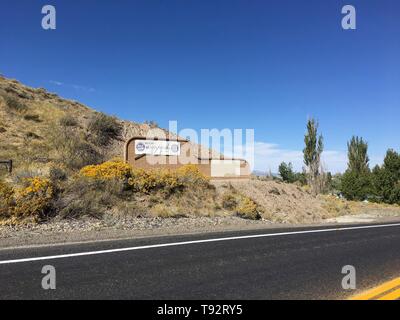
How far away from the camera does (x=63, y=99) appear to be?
130ft

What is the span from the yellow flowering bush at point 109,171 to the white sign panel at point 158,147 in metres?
8.76

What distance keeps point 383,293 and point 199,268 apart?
112 inches

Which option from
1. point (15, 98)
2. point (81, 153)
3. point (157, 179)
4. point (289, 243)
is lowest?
point (289, 243)

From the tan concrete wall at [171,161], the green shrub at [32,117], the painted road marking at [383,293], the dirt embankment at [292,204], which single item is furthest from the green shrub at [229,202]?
the green shrub at [32,117]

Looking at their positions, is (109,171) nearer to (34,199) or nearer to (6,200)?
(34,199)

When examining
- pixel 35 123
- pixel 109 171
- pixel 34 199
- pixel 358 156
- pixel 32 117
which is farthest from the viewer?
pixel 358 156

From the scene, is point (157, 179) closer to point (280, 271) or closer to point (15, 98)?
point (280, 271)

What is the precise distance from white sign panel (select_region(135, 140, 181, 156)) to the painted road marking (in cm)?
2153

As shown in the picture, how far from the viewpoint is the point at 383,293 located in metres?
5.36

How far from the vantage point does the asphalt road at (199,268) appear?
17.0 ft

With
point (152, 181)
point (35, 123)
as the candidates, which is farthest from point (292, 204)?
point (35, 123)

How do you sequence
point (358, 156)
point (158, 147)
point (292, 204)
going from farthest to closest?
1. point (358, 156)
2. point (292, 204)
3. point (158, 147)

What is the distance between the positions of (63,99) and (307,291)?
127 feet

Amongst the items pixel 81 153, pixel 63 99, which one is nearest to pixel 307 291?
pixel 81 153
